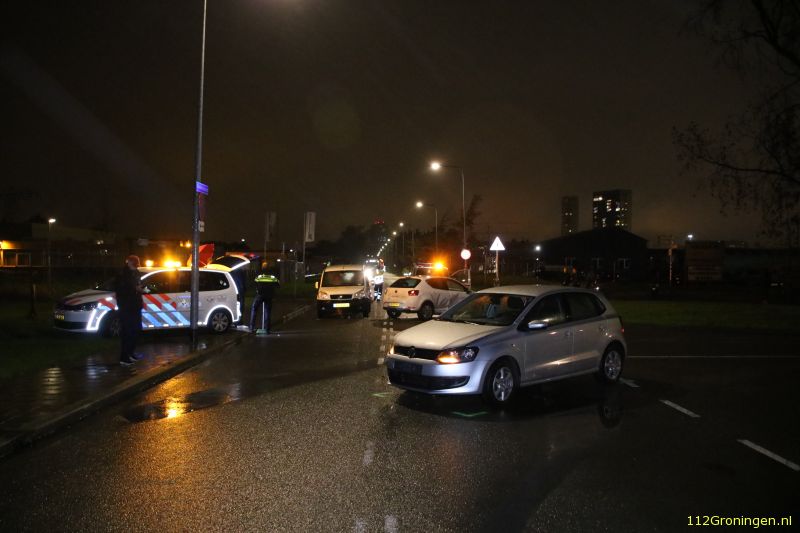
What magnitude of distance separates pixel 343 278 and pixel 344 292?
3.56ft

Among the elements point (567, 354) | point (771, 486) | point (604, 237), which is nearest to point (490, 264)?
point (604, 237)

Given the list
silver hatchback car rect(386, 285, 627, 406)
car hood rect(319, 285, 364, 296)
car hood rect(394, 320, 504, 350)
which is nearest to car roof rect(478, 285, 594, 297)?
silver hatchback car rect(386, 285, 627, 406)

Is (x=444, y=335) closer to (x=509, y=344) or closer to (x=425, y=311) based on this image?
(x=509, y=344)

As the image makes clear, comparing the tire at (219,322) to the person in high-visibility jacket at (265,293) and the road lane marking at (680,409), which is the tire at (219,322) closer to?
the person in high-visibility jacket at (265,293)

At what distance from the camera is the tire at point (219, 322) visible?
16609 mm

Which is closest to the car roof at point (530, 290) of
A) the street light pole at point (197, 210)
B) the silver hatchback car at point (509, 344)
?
the silver hatchback car at point (509, 344)

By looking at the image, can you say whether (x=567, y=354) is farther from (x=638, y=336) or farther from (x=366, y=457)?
(x=638, y=336)

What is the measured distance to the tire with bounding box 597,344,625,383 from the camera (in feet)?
32.6

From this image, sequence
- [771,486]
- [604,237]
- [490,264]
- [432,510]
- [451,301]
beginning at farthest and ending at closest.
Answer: [604,237], [490,264], [451,301], [771,486], [432,510]

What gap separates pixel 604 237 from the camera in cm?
8338

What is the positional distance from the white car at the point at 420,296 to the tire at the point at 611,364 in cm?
1157

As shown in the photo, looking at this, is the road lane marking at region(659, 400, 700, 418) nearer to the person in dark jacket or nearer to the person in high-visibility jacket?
the person in dark jacket

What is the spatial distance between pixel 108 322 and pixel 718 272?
57.1m

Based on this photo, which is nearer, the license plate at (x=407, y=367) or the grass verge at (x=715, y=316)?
the license plate at (x=407, y=367)
